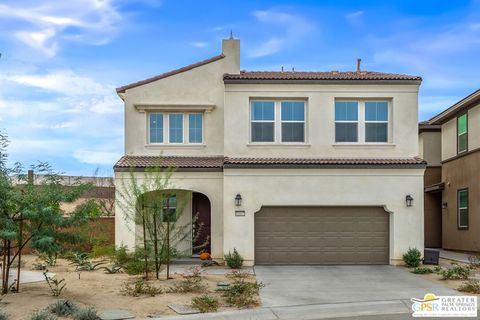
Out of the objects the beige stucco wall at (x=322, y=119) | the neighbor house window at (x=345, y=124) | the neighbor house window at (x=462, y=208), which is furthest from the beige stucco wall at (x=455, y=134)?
the neighbor house window at (x=345, y=124)

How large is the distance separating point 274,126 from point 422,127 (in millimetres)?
12154

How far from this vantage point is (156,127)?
23.4 metres

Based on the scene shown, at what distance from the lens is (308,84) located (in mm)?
21734

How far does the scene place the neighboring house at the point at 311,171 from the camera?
21.1 metres

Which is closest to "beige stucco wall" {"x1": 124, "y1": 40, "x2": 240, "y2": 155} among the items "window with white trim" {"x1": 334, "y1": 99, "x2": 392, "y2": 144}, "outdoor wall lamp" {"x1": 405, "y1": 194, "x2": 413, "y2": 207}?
"window with white trim" {"x1": 334, "y1": 99, "x2": 392, "y2": 144}

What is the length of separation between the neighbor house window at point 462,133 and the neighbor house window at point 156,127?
13.4 metres

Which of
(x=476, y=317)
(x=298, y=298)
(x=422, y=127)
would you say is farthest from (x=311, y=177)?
(x=422, y=127)

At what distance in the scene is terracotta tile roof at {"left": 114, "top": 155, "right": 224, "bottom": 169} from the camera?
21.7 metres

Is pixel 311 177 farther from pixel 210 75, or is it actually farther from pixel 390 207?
pixel 210 75

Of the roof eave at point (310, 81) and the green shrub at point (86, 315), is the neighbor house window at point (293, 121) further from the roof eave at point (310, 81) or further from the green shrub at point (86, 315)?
the green shrub at point (86, 315)

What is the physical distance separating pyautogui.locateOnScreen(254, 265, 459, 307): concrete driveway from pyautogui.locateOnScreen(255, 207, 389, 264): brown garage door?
0.69 metres

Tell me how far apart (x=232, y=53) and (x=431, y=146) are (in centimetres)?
1311

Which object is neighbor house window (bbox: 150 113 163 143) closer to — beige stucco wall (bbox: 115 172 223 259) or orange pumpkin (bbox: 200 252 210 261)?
beige stucco wall (bbox: 115 172 223 259)

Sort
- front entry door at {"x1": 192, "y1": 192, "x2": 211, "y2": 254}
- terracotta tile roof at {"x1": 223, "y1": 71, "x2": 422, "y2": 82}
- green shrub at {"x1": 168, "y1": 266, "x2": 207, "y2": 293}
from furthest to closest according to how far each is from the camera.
Result: front entry door at {"x1": 192, "y1": 192, "x2": 211, "y2": 254} < terracotta tile roof at {"x1": 223, "y1": 71, "x2": 422, "y2": 82} < green shrub at {"x1": 168, "y1": 266, "x2": 207, "y2": 293}
